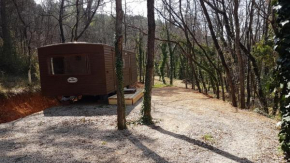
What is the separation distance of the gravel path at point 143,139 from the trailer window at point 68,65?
273 cm

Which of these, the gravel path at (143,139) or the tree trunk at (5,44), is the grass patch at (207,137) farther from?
the tree trunk at (5,44)

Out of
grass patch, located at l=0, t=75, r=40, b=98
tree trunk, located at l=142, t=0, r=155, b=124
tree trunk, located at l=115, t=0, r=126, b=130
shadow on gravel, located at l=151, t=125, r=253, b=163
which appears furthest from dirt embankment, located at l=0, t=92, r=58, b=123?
shadow on gravel, located at l=151, t=125, r=253, b=163

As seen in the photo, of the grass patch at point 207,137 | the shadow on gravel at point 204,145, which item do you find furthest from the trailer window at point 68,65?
the grass patch at point 207,137

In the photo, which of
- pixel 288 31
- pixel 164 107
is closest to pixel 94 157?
pixel 288 31

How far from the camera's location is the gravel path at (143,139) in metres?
3.88

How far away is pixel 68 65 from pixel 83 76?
95.7 inches

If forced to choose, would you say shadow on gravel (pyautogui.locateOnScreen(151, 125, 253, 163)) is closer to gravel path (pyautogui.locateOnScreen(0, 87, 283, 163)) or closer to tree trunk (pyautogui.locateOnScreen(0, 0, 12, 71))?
gravel path (pyautogui.locateOnScreen(0, 87, 283, 163))

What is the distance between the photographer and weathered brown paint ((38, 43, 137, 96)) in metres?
8.46

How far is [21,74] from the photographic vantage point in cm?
1369

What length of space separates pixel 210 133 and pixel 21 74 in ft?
41.3

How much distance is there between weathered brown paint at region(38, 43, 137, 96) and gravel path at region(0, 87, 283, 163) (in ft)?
5.89

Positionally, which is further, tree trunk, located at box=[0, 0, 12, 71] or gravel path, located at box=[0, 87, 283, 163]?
tree trunk, located at box=[0, 0, 12, 71]

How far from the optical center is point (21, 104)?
30.7 feet

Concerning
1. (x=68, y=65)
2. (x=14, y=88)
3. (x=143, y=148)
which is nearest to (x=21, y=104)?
(x=14, y=88)
